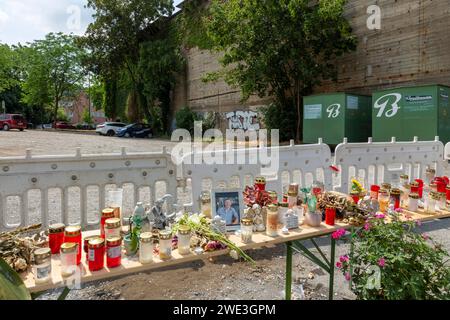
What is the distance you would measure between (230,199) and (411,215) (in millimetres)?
1575

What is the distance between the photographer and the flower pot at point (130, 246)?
78.6 inches

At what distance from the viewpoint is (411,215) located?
2738 millimetres

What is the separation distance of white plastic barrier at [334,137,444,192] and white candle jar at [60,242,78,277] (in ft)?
12.9

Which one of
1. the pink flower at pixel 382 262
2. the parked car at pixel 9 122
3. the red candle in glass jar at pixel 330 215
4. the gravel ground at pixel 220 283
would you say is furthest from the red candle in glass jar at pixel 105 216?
the parked car at pixel 9 122

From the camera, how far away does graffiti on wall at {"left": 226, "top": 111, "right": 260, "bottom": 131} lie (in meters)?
19.7

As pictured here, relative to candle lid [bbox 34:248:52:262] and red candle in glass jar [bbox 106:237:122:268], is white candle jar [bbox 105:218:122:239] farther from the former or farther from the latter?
candle lid [bbox 34:248:52:262]

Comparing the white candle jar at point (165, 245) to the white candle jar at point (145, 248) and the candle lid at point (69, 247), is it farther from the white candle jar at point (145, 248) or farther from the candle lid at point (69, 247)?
the candle lid at point (69, 247)

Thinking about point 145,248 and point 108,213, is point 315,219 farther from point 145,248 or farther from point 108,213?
point 108,213

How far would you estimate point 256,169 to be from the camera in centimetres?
417

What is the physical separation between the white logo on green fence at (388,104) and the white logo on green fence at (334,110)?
1.34 meters

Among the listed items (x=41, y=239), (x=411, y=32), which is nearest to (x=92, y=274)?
(x=41, y=239)

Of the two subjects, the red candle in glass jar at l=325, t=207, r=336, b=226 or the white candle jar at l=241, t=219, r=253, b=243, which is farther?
the red candle in glass jar at l=325, t=207, r=336, b=226

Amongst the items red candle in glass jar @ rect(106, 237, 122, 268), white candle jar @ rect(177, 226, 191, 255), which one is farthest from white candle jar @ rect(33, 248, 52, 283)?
white candle jar @ rect(177, 226, 191, 255)

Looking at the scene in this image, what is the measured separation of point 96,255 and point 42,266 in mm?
263
